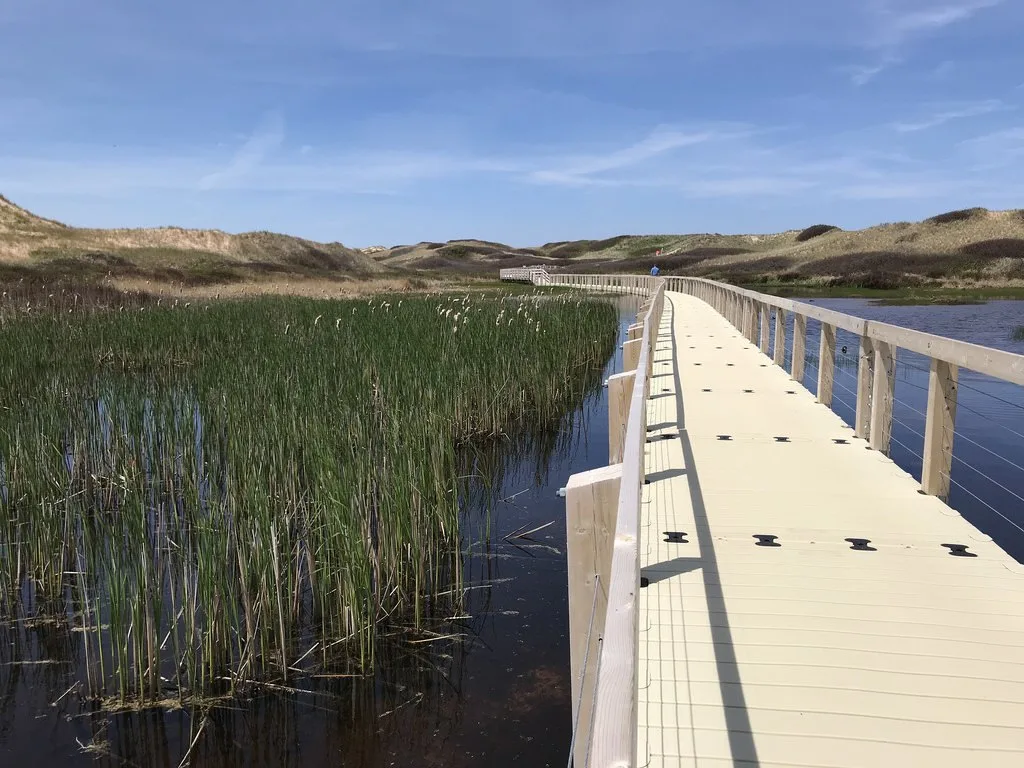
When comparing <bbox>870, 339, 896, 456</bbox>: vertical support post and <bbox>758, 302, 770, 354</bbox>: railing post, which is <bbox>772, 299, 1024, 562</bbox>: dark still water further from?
<bbox>758, 302, 770, 354</bbox>: railing post

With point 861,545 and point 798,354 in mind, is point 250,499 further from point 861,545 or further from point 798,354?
point 798,354

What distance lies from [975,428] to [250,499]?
843 cm

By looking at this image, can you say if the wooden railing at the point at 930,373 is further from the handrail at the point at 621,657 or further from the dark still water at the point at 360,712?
the handrail at the point at 621,657

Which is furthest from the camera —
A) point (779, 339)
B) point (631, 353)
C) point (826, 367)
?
point (779, 339)

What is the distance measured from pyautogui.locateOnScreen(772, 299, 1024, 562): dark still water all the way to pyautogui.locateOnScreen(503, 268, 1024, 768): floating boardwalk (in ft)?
4.19

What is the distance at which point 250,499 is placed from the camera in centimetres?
476

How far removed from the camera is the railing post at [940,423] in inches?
177

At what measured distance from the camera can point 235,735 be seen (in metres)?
3.51

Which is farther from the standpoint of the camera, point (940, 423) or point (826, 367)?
point (826, 367)

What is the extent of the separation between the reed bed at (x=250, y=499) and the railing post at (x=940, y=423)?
281cm

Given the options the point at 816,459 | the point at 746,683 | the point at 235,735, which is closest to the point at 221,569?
the point at 235,735

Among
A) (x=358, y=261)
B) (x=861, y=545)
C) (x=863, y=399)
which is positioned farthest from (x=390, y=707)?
(x=358, y=261)

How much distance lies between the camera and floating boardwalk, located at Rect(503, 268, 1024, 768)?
2.23 m

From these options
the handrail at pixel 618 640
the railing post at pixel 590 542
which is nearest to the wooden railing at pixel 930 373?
the handrail at pixel 618 640
